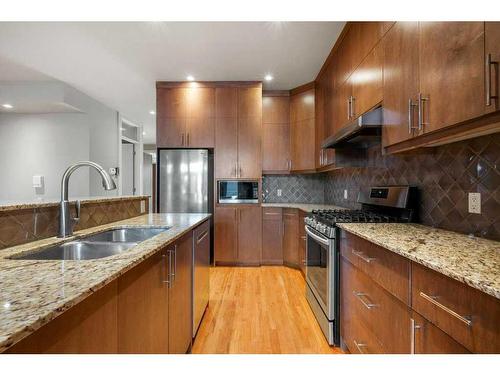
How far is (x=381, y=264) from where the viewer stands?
1.27 m

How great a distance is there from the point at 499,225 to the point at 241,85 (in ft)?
10.8

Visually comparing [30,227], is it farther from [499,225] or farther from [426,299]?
[499,225]

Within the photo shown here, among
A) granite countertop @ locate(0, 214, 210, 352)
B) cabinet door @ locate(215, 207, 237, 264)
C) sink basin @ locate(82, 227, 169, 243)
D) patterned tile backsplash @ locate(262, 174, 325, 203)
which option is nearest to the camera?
granite countertop @ locate(0, 214, 210, 352)

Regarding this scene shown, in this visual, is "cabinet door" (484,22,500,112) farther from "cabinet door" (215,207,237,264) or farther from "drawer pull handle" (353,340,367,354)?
"cabinet door" (215,207,237,264)

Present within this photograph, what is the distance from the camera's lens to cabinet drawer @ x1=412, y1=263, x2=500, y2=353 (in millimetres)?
719

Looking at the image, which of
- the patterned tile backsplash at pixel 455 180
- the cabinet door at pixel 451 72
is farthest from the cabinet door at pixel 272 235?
the cabinet door at pixel 451 72

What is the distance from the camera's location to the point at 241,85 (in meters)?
3.76

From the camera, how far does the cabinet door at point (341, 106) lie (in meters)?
2.45

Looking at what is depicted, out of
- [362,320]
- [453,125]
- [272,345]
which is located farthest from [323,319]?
[453,125]

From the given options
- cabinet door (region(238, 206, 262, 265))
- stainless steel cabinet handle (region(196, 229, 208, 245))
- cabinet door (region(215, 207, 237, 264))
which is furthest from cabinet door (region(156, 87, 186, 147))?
stainless steel cabinet handle (region(196, 229, 208, 245))

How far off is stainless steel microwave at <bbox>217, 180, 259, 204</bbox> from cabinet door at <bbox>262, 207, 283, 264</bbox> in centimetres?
27

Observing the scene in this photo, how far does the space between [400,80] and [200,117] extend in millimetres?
2776

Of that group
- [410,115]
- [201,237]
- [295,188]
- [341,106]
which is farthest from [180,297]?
[295,188]

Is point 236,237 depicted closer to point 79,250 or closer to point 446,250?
point 79,250
